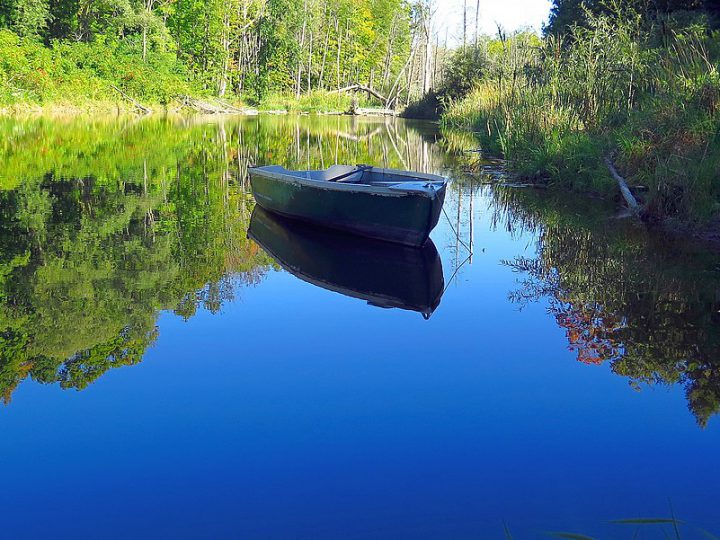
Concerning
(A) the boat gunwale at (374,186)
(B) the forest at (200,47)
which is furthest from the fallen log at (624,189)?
(B) the forest at (200,47)

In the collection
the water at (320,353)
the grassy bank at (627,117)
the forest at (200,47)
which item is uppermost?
the forest at (200,47)

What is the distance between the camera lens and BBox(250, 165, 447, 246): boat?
8719mm

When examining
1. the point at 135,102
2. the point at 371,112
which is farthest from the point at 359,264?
the point at 371,112

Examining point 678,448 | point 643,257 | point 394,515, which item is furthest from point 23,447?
point 643,257

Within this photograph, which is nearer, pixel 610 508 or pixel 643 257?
pixel 610 508

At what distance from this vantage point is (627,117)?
12656mm

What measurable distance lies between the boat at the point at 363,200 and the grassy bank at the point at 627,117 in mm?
3197

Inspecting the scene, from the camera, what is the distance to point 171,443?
4230mm

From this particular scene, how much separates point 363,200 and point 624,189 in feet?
14.0

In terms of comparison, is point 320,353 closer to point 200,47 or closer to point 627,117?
point 627,117

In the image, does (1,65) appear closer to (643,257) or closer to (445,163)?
(445,163)

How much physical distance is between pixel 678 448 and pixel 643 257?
4625mm

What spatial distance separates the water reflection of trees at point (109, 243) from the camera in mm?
5723

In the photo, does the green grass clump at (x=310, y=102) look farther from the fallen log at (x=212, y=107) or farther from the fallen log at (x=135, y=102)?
the fallen log at (x=135, y=102)
